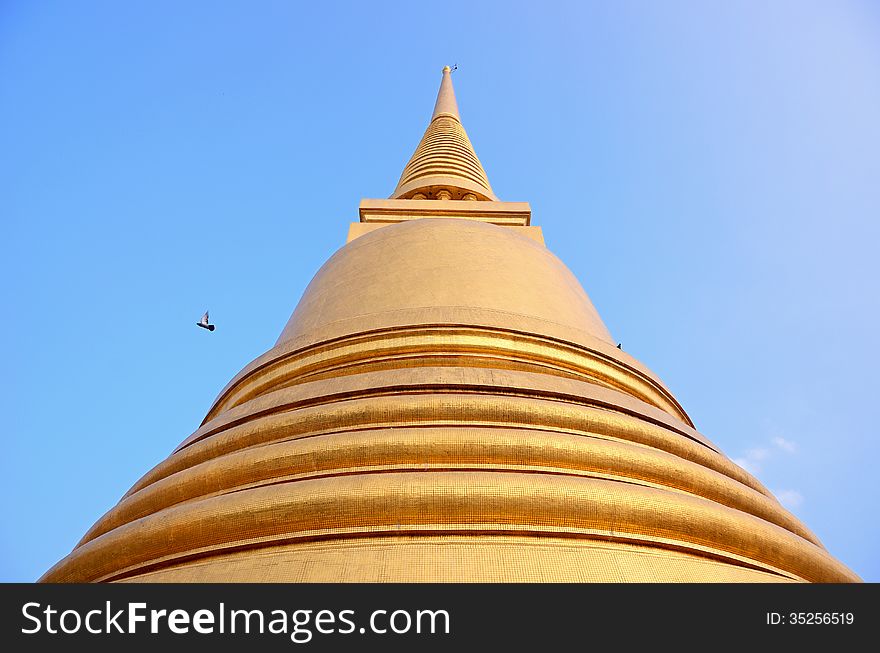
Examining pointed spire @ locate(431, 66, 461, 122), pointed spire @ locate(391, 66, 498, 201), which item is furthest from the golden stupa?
pointed spire @ locate(431, 66, 461, 122)

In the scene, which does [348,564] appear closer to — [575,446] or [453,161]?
[575,446]

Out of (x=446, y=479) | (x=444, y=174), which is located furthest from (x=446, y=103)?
(x=446, y=479)

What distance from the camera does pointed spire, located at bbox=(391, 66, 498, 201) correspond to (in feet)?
45.7

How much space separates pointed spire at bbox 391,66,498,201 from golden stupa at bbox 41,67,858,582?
21.6 ft

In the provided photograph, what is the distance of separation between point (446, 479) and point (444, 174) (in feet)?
33.3

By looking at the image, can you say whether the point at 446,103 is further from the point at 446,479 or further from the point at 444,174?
the point at 446,479

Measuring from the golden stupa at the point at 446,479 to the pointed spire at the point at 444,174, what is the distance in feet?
21.6

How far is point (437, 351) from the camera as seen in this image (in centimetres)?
670

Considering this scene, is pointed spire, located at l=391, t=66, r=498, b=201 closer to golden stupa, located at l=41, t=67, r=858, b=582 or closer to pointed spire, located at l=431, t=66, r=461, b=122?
pointed spire, located at l=431, t=66, r=461, b=122

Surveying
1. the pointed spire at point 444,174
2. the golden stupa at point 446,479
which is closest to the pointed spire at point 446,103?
the pointed spire at point 444,174
